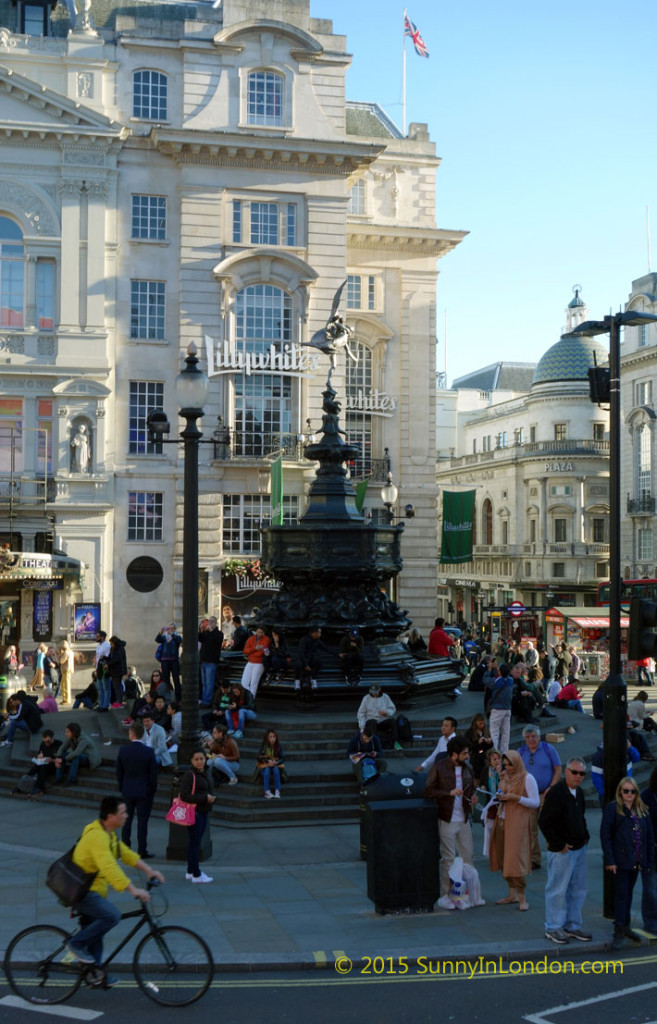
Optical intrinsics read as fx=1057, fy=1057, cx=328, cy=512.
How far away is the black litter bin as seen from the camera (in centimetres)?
1065

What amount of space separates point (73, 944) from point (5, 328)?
1205 inches

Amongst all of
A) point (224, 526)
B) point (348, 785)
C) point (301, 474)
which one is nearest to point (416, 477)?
point (301, 474)

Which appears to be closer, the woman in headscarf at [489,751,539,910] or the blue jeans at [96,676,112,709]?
the woman in headscarf at [489,751,539,910]

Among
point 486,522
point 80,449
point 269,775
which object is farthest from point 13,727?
point 486,522

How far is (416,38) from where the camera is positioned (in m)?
44.9

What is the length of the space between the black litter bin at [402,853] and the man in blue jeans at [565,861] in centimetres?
125

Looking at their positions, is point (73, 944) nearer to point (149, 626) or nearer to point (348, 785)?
point (348, 785)

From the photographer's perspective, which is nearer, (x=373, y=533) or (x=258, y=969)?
(x=258, y=969)

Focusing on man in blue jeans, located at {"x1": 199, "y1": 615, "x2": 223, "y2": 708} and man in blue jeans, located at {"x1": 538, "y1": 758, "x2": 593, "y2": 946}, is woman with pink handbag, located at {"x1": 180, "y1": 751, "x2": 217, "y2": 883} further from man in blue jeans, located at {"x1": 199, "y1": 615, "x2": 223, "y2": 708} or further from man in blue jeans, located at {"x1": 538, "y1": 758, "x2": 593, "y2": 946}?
man in blue jeans, located at {"x1": 199, "y1": 615, "x2": 223, "y2": 708}

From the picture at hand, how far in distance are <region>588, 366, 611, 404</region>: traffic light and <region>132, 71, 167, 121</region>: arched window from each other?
29.3 metres

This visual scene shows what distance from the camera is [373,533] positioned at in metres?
20.6

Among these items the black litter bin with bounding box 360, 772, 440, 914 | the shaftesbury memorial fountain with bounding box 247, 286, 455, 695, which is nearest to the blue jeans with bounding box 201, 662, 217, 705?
the shaftesbury memorial fountain with bounding box 247, 286, 455, 695

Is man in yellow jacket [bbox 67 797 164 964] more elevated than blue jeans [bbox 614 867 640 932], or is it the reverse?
man in yellow jacket [bbox 67 797 164 964]

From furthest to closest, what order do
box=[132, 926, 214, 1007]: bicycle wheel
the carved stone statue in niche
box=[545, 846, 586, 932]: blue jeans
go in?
the carved stone statue in niche → box=[545, 846, 586, 932]: blue jeans → box=[132, 926, 214, 1007]: bicycle wheel
